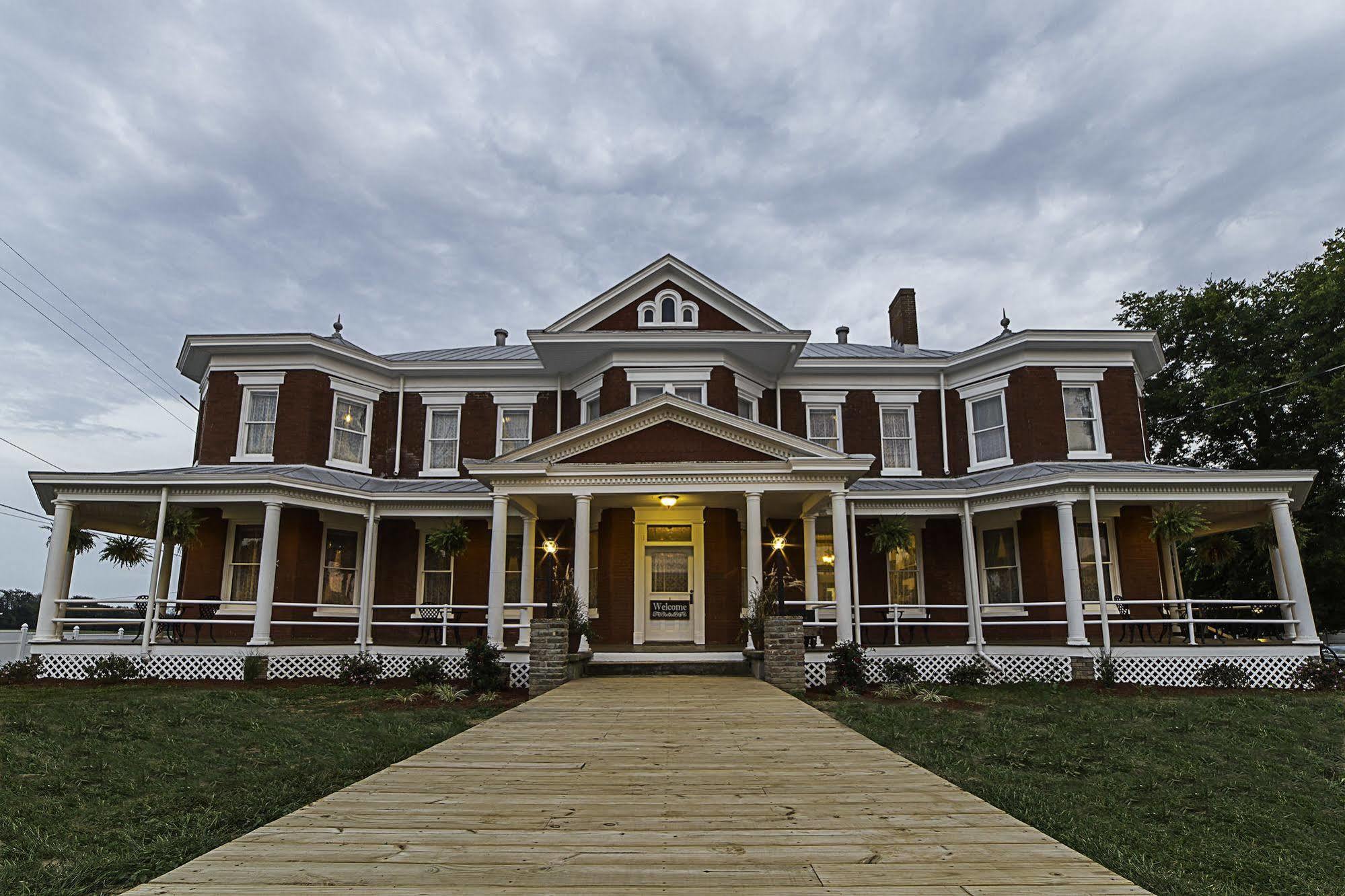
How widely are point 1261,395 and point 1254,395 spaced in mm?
302

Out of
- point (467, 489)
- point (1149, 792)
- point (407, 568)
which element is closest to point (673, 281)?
point (467, 489)

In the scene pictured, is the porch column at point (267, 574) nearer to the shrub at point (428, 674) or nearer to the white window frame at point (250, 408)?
the white window frame at point (250, 408)

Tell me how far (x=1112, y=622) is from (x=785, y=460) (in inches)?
294

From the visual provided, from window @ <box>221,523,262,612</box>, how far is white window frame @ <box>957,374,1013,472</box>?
57.0ft

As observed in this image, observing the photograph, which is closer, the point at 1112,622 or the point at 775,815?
the point at 775,815

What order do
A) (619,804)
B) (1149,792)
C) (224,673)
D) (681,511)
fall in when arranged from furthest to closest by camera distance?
1. (681,511)
2. (224,673)
3. (1149,792)
4. (619,804)

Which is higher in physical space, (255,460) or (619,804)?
(255,460)

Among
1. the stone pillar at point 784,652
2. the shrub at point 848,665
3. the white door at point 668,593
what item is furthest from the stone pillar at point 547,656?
the shrub at point 848,665

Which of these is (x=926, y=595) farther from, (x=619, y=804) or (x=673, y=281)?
(x=619, y=804)

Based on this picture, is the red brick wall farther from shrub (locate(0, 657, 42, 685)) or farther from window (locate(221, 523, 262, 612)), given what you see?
shrub (locate(0, 657, 42, 685))

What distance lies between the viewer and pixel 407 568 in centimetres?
1977

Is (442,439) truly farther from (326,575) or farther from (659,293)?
(659,293)

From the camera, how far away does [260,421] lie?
1942 centimetres

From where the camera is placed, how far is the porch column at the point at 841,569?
49.8 feet
